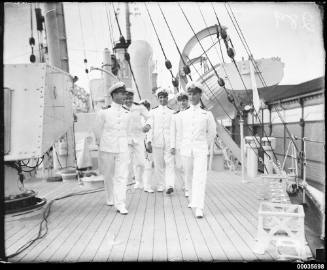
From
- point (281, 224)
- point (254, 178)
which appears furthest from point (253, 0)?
point (254, 178)

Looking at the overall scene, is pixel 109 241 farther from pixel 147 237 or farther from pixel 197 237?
pixel 197 237

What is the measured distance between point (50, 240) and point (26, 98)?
5.22 ft

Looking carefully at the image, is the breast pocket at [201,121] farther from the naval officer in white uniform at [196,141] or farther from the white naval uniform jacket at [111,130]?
the white naval uniform jacket at [111,130]

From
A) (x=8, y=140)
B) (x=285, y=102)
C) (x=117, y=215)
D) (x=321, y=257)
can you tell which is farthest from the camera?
(x=285, y=102)

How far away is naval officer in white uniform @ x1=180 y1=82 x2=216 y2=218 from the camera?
13.4 feet

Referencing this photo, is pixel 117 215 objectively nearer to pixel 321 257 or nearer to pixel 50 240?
pixel 50 240

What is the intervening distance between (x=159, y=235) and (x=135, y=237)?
0.25m

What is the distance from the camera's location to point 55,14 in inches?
276

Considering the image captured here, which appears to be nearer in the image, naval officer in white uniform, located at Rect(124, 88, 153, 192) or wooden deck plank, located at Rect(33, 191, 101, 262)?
wooden deck plank, located at Rect(33, 191, 101, 262)

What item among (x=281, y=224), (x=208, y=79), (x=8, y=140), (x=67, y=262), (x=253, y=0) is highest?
(x=208, y=79)

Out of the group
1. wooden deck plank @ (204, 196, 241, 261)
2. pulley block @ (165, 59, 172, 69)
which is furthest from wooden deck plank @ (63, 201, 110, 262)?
pulley block @ (165, 59, 172, 69)

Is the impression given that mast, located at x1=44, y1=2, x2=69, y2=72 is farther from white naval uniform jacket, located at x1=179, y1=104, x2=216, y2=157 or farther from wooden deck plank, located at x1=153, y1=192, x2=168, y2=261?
wooden deck plank, located at x1=153, y1=192, x2=168, y2=261

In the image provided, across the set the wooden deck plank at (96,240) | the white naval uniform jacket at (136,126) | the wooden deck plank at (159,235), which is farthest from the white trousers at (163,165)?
the wooden deck plank at (96,240)

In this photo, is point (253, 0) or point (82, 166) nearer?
point (253, 0)
